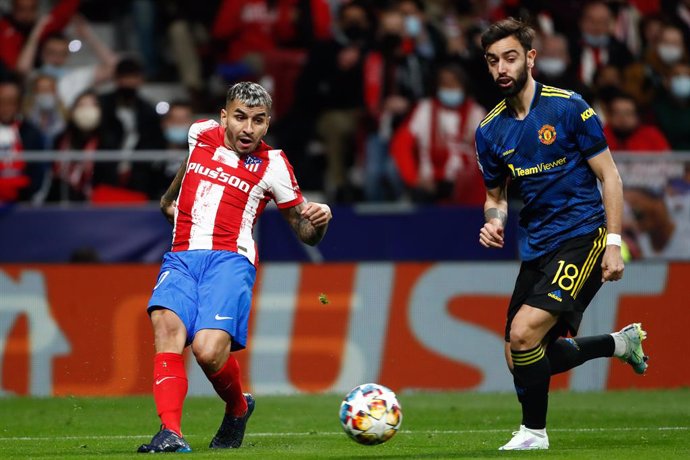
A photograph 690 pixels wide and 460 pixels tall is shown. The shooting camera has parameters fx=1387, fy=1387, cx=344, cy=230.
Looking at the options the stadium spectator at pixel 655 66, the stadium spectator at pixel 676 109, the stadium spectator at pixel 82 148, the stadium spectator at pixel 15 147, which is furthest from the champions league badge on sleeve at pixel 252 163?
the stadium spectator at pixel 655 66

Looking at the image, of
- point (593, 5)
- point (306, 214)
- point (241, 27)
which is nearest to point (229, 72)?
point (241, 27)

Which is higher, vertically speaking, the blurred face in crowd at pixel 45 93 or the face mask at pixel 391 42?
the face mask at pixel 391 42

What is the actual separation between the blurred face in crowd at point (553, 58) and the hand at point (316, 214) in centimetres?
842

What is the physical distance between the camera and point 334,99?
16562 mm

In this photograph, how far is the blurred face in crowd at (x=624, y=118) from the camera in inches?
614

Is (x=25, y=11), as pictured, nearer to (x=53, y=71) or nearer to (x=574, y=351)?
(x=53, y=71)

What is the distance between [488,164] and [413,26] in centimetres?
883

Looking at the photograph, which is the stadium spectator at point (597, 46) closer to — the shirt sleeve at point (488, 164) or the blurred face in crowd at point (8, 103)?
the blurred face in crowd at point (8, 103)

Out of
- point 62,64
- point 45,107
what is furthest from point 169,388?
point 62,64

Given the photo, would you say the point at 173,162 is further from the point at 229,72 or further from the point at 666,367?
the point at 666,367

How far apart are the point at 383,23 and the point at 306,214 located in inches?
347

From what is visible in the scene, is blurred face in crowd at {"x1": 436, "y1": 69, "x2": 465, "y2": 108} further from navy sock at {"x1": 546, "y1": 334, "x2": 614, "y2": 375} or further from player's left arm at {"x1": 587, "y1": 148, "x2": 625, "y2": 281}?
player's left arm at {"x1": 587, "y1": 148, "x2": 625, "y2": 281}

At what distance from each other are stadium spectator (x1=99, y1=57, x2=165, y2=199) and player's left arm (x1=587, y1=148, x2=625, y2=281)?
719 cm

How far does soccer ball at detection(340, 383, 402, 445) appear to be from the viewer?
25.6ft
